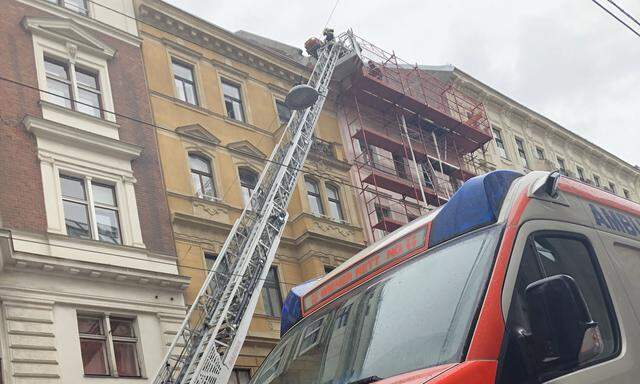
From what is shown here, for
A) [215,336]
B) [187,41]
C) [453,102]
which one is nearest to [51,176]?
[215,336]

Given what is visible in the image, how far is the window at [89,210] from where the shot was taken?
1530 centimetres

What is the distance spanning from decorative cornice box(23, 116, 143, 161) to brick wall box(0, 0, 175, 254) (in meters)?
0.23

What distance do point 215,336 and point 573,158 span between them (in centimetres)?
2916

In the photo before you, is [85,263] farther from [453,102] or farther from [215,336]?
[453,102]

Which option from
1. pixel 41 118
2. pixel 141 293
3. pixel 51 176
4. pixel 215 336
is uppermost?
pixel 41 118

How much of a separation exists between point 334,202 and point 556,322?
1948 centimetres

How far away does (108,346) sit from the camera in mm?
14438

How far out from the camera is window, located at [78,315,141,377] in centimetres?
1414

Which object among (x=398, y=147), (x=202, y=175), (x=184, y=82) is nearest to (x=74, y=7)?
(x=184, y=82)

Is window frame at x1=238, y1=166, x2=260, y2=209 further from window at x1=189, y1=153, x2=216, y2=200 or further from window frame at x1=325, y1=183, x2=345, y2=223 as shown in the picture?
window frame at x1=325, y1=183, x2=345, y2=223

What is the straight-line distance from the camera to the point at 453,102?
99.7 ft

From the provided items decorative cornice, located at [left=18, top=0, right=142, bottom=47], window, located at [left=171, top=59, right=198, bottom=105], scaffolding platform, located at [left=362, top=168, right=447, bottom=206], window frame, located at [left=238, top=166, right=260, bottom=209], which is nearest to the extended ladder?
window frame, located at [left=238, top=166, right=260, bottom=209]

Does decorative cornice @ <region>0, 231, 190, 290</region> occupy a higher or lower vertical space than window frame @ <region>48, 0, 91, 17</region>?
lower

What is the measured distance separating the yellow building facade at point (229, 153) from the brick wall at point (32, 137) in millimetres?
421
